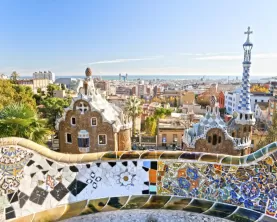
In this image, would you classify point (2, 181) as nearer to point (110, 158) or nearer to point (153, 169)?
point (110, 158)

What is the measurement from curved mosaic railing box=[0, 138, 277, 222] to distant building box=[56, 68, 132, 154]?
30.9 ft

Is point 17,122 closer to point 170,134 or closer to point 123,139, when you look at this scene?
point 123,139

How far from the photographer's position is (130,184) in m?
4.24

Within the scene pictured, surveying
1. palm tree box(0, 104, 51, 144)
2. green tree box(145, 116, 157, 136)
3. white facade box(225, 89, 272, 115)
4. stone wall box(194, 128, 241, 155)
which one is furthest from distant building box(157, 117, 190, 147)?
white facade box(225, 89, 272, 115)

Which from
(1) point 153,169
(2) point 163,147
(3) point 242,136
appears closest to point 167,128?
(2) point 163,147

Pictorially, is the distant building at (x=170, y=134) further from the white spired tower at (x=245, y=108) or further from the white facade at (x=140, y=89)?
the white facade at (x=140, y=89)

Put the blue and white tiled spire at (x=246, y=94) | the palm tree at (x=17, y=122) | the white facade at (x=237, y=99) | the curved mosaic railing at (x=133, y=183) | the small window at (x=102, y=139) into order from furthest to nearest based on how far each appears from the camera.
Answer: the white facade at (x=237, y=99)
the small window at (x=102, y=139)
the blue and white tiled spire at (x=246, y=94)
the palm tree at (x=17, y=122)
the curved mosaic railing at (x=133, y=183)

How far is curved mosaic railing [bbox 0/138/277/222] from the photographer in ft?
12.5

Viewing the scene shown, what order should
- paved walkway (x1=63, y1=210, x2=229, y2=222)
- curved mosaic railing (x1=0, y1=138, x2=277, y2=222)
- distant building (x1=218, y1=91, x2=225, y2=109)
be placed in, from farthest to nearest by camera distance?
1. distant building (x1=218, y1=91, x2=225, y2=109)
2. paved walkway (x1=63, y1=210, x2=229, y2=222)
3. curved mosaic railing (x1=0, y1=138, x2=277, y2=222)

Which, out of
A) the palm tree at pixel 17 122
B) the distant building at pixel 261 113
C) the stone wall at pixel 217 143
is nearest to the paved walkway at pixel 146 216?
the palm tree at pixel 17 122

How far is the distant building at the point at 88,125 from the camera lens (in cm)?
1356

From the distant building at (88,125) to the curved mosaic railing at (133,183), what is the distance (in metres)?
9.41

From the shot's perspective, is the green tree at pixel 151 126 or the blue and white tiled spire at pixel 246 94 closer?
the blue and white tiled spire at pixel 246 94

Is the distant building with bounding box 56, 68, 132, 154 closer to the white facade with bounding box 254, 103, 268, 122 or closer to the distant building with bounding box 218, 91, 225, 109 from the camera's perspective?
the white facade with bounding box 254, 103, 268, 122
